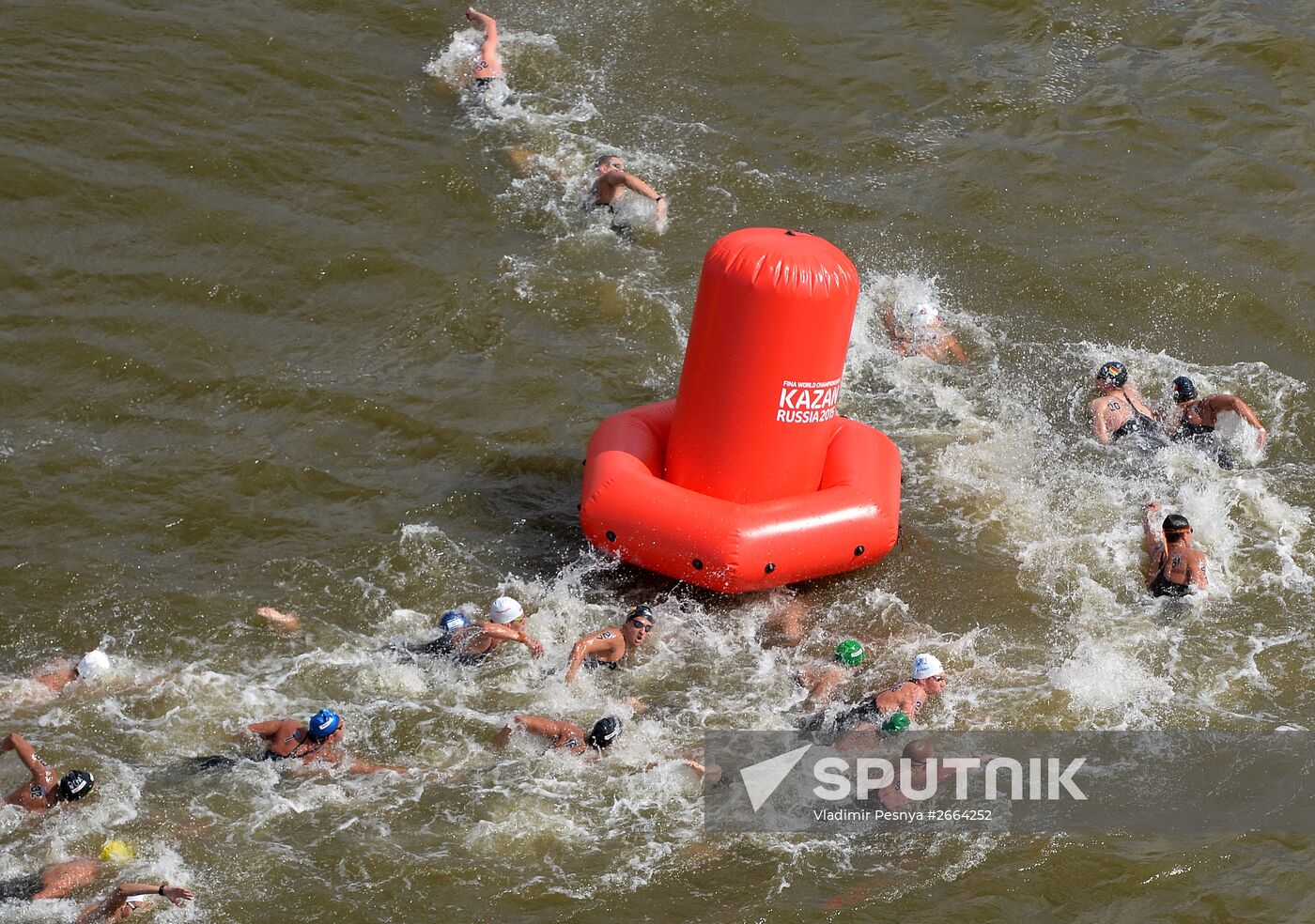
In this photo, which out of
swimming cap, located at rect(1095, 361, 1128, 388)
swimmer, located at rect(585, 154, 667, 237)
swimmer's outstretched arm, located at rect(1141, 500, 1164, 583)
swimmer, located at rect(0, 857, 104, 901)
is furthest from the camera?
swimmer, located at rect(585, 154, 667, 237)

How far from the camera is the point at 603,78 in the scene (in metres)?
16.0

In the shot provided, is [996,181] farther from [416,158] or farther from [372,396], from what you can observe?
[372,396]

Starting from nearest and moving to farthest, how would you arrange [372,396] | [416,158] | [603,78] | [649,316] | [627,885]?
[627,885] < [372,396] < [649,316] < [416,158] < [603,78]

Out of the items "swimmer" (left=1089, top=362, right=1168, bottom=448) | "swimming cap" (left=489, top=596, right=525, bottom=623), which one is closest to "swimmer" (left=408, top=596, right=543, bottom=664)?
"swimming cap" (left=489, top=596, right=525, bottom=623)

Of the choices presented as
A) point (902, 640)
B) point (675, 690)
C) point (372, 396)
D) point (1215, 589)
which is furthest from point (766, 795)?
point (372, 396)

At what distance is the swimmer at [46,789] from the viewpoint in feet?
28.3

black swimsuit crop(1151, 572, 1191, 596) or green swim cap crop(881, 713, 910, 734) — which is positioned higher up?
black swimsuit crop(1151, 572, 1191, 596)

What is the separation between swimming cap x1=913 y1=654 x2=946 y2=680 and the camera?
9789 mm

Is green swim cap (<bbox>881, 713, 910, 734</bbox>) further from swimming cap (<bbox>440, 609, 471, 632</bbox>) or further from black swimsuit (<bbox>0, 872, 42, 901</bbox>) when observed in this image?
black swimsuit (<bbox>0, 872, 42, 901</bbox>)

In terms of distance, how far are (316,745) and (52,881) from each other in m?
1.70

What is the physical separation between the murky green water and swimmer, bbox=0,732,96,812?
11cm

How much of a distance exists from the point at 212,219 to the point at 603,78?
472 centimetres

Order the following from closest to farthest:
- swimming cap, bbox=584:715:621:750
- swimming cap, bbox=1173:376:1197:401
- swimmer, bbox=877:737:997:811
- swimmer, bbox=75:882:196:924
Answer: swimmer, bbox=75:882:196:924
swimmer, bbox=877:737:997:811
swimming cap, bbox=584:715:621:750
swimming cap, bbox=1173:376:1197:401

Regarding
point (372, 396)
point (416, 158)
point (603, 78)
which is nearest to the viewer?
point (372, 396)
